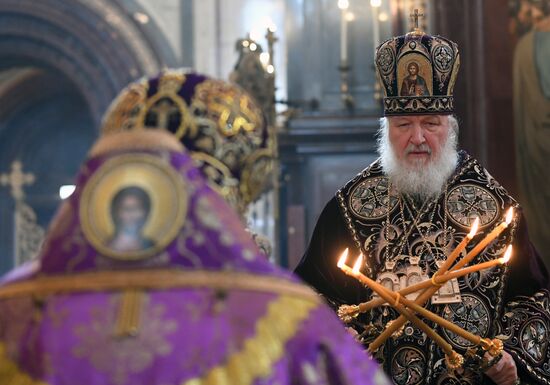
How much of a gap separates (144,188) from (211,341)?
0.28 metres

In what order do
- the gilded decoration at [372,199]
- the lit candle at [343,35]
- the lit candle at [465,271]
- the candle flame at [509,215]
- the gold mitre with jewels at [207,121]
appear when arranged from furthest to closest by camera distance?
the lit candle at [343,35]
the gilded decoration at [372,199]
the candle flame at [509,215]
the lit candle at [465,271]
the gold mitre with jewels at [207,121]

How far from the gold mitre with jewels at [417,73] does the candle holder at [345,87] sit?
5392mm

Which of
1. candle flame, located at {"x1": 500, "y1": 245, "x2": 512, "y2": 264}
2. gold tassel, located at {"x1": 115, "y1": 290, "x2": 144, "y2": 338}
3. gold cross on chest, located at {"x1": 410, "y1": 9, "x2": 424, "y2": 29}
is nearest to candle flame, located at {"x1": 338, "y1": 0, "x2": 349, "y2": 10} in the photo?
gold cross on chest, located at {"x1": 410, "y1": 9, "x2": 424, "y2": 29}

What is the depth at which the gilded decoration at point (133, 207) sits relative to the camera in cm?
272

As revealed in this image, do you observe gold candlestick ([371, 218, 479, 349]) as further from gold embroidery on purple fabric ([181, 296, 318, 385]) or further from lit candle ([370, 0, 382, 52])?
lit candle ([370, 0, 382, 52])

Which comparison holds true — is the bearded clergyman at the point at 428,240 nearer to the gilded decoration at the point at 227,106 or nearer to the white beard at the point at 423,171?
the white beard at the point at 423,171

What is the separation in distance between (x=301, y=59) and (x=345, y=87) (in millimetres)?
566

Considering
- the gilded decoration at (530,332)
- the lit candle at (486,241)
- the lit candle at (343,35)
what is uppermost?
the lit candle at (343,35)

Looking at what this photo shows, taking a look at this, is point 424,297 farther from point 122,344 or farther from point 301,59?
point 301,59

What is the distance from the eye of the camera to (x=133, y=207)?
2.74m

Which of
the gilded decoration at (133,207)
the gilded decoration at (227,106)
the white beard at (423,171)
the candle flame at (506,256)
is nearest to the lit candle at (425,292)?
the candle flame at (506,256)

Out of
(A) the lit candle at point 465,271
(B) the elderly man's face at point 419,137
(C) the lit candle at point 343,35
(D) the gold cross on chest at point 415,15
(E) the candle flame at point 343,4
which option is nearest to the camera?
(A) the lit candle at point 465,271

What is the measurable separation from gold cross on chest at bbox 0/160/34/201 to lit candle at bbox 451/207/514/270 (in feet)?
41.3

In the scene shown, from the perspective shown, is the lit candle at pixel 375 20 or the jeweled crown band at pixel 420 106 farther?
the lit candle at pixel 375 20
